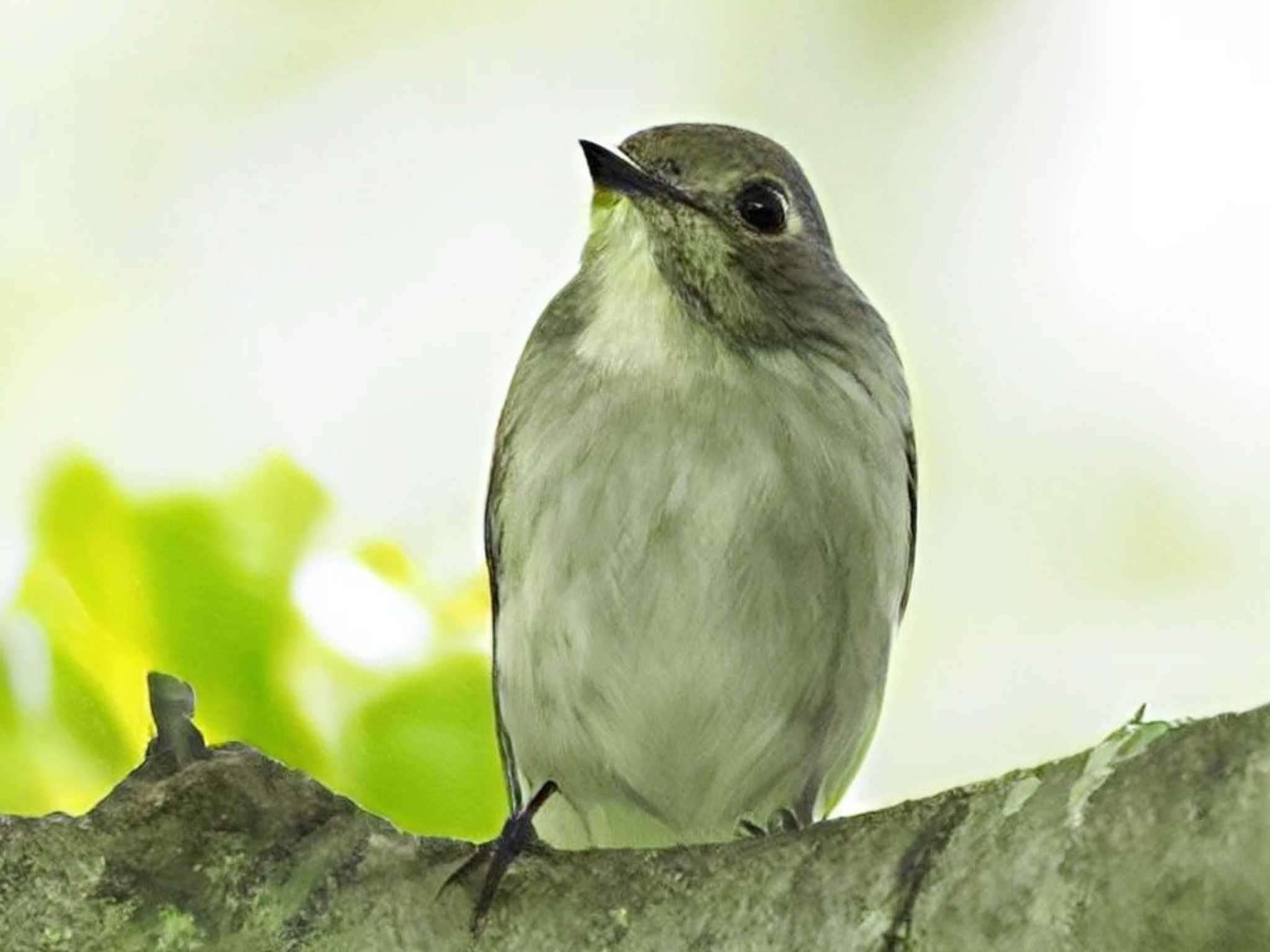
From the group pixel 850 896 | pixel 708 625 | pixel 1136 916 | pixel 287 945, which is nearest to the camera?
pixel 1136 916

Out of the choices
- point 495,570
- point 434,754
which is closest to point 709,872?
point 434,754

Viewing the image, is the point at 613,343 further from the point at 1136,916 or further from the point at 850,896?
the point at 1136,916

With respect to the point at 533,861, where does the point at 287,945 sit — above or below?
below

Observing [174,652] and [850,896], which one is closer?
[850,896]

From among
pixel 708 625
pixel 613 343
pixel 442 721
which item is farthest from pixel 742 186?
pixel 442 721

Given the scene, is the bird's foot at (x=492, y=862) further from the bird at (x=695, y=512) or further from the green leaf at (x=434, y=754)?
the bird at (x=695, y=512)

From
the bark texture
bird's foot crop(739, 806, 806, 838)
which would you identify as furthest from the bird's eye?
the bark texture

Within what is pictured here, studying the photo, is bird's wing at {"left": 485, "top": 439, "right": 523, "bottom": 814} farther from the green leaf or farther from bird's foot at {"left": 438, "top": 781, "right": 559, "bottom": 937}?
bird's foot at {"left": 438, "top": 781, "right": 559, "bottom": 937}
